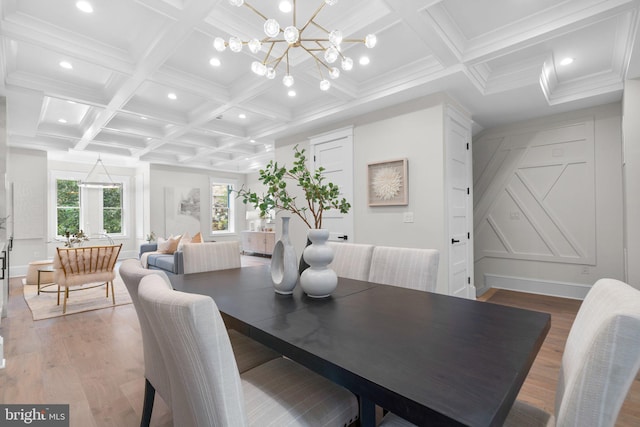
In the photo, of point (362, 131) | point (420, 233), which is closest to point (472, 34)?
point (362, 131)

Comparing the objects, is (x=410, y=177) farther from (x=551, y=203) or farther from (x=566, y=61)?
(x=551, y=203)

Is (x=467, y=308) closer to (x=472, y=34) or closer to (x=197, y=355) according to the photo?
(x=197, y=355)

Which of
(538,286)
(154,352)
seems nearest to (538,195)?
(538,286)

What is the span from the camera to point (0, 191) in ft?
10.8

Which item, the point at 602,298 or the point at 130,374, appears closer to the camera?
the point at 602,298

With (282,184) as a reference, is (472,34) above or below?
above

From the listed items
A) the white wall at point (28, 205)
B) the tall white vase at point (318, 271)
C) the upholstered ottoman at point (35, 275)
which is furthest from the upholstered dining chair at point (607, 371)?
the white wall at point (28, 205)

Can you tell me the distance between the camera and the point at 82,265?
370 centimetres

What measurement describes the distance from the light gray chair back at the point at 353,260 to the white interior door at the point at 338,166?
5.71ft

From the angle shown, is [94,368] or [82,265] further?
[82,265]

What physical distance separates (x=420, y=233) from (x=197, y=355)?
3.09 meters

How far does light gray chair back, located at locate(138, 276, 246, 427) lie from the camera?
713 millimetres

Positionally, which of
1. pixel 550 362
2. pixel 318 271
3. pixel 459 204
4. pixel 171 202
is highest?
pixel 171 202

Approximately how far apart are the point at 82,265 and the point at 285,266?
3.49m
